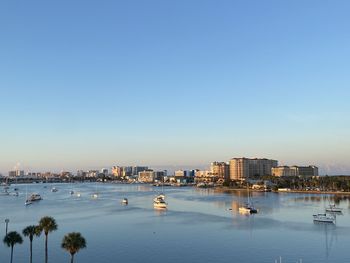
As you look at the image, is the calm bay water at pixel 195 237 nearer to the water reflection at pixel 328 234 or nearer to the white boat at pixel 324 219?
the water reflection at pixel 328 234

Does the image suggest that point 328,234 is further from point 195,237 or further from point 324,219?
point 195,237

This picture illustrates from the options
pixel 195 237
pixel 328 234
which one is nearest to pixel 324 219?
pixel 328 234

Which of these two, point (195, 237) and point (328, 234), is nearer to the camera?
point (195, 237)

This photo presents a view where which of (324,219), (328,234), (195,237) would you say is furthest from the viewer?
(324,219)

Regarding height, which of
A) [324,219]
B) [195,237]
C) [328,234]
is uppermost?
[324,219]

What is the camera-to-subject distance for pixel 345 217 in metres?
60.9

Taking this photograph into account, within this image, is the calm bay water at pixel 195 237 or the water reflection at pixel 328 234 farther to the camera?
the water reflection at pixel 328 234

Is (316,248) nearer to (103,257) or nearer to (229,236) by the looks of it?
(229,236)

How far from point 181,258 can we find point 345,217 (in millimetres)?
35927

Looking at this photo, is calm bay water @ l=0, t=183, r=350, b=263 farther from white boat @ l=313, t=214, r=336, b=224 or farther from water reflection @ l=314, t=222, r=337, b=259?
white boat @ l=313, t=214, r=336, b=224

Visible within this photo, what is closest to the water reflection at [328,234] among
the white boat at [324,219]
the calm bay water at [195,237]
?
the calm bay water at [195,237]

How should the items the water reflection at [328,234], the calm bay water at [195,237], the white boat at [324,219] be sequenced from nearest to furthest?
the calm bay water at [195,237] → the water reflection at [328,234] → the white boat at [324,219]

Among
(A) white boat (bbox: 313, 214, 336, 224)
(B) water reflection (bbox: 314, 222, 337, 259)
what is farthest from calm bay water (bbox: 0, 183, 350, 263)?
(A) white boat (bbox: 313, 214, 336, 224)

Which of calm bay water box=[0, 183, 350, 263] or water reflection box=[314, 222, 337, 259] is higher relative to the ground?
calm bay water box=[0, 183, 350, 263]
